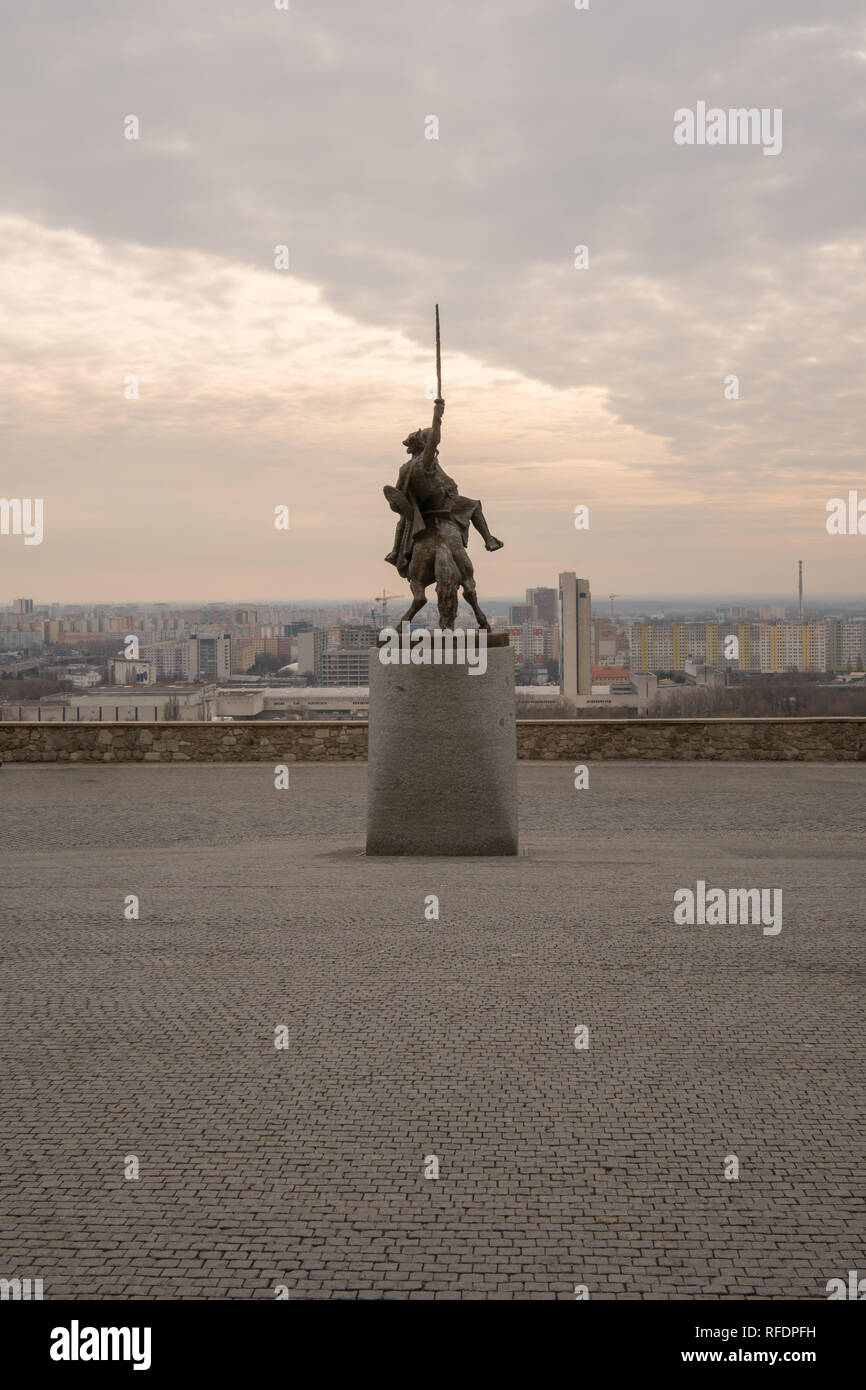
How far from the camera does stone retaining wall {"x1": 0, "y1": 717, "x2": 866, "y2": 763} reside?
718 inches

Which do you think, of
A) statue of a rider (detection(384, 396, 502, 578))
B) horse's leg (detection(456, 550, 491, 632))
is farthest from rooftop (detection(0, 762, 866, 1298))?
statue of a rider (detection(384, 396, 502, 578))

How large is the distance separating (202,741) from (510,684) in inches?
365

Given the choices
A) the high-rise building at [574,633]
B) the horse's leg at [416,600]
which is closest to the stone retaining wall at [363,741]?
the high-rise building at [574,633]

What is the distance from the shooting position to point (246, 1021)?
204 inches

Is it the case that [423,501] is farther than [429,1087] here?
Yes

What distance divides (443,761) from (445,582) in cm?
172

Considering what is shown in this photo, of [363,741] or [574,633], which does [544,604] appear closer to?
[574,633]

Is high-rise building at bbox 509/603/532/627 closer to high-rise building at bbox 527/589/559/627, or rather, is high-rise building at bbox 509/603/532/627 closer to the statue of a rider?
high-rise building at bbox 527/589/559/627

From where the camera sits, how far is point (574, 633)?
72.5 ft

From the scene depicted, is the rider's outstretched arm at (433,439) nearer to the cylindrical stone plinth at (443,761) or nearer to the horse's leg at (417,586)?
the horse's leg at (417,586)

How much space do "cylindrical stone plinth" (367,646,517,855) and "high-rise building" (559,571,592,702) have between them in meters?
10.8

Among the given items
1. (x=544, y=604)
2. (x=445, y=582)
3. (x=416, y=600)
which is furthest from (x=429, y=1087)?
(x=544, y=604)
